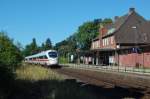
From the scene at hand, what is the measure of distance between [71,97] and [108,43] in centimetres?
8155

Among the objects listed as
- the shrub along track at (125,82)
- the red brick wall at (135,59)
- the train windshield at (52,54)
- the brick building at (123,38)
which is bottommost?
the shrub along track at (125,82)

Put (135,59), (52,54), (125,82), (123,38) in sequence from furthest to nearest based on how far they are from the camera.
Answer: (123,38), (135,59), (52,54), (125,82)

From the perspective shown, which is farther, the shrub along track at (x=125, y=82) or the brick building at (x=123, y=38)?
the brick building at (x=123, y=38)

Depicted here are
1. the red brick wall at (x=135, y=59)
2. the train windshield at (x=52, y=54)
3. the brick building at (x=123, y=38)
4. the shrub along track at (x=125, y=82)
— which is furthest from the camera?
the brick building at (x=123, y=38)

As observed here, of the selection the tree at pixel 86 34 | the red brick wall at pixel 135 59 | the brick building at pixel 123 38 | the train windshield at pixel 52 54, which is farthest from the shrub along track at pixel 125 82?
the tree at pixel 86 34

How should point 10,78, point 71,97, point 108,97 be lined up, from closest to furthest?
point 71,97, point 108,97, point 10,78

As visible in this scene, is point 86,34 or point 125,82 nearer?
point 125,82

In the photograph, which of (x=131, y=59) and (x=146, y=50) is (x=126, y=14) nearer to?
(x=131, y=59)

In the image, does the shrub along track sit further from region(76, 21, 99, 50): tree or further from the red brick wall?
region(76, 21, 99, 50): tree

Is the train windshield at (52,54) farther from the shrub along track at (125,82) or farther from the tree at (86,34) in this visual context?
the tree at (86,34)

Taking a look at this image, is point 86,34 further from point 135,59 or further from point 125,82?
point 125,82

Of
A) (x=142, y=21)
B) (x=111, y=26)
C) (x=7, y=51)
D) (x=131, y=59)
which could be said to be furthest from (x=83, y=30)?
(x=7, y=51)

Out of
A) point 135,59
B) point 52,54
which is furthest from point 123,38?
point 52,54

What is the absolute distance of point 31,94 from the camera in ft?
64.8
